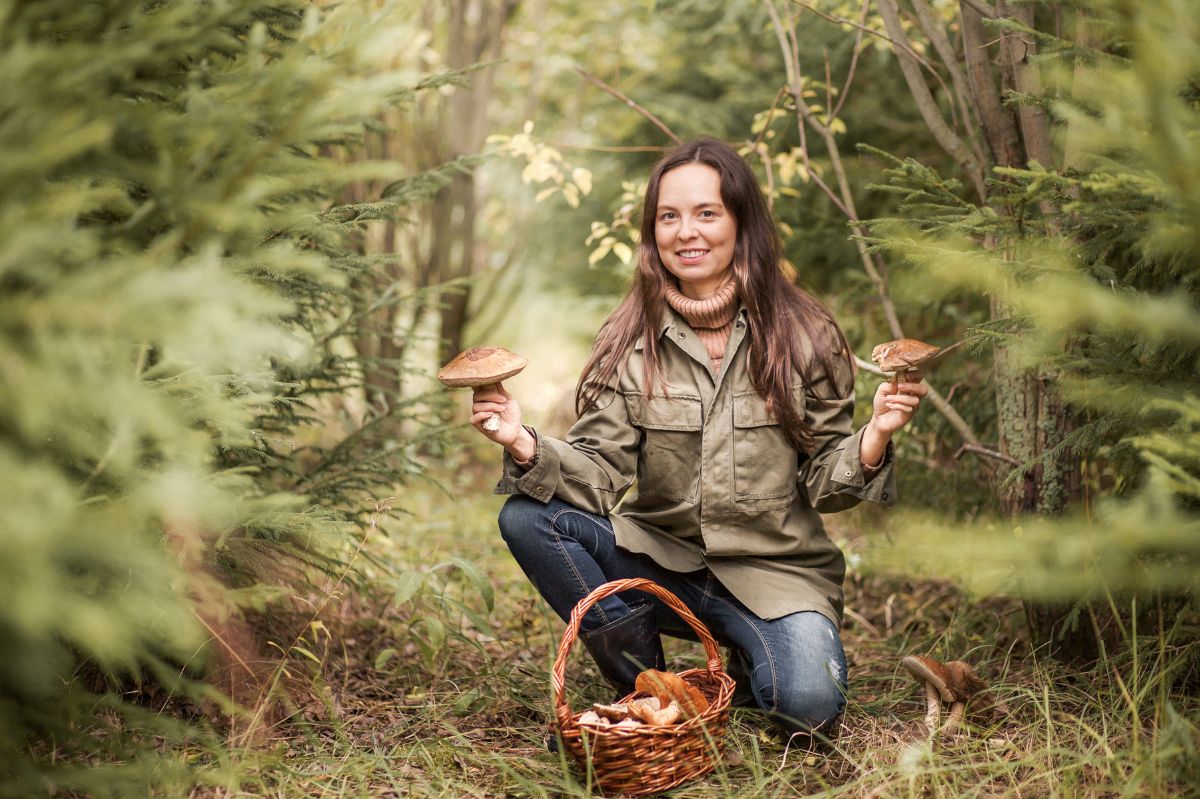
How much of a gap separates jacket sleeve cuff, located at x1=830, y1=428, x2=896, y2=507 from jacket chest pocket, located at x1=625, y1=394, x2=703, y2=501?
397 millimetres

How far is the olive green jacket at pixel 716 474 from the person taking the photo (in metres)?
2.38

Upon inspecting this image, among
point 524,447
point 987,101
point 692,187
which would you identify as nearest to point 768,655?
point 524,447

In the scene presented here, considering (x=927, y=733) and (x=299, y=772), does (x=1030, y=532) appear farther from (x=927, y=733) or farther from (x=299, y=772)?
(x=299, y=772)

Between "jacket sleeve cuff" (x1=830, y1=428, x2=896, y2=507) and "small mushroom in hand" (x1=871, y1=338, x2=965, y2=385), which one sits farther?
"jacket sleeve cuff" (x1=830, y1=428, x2=896, y2=507)

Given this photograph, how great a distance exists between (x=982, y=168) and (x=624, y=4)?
401cm

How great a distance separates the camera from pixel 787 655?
2.24 meters

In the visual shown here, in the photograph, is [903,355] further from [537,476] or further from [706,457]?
[537,476]

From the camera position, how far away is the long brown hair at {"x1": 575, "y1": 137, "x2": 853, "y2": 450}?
2451 mm

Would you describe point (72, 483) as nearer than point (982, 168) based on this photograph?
Yes

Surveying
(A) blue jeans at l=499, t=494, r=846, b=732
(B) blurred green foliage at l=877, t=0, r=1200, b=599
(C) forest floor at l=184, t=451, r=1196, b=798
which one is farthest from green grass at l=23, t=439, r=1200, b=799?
(B) blurred green foliage at l=877, t=0, r=1200, b=599

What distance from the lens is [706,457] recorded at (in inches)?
96.2

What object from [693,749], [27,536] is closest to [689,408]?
[693,749]

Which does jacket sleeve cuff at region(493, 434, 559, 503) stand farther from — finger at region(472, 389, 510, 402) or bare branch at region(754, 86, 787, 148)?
bare branch at region(754, 86, 787, 148)

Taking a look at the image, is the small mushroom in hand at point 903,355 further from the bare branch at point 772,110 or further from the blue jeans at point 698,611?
the bare branch at point 772,110
